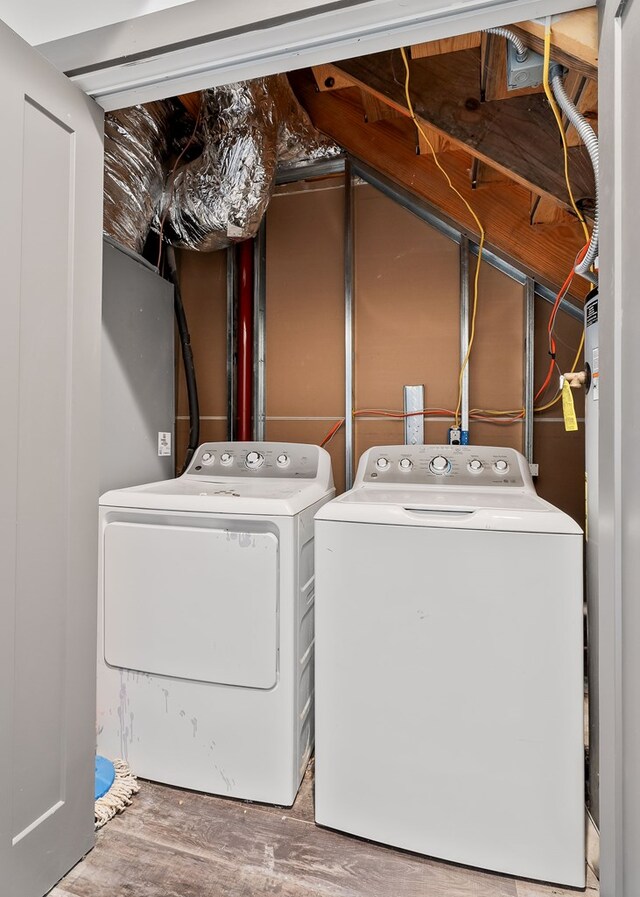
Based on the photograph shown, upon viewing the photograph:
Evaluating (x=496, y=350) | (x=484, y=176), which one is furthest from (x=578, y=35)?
(x=496, y=350)

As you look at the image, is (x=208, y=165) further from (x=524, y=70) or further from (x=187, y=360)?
(x=524, y=70)

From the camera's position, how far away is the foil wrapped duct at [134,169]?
1931 millimetres

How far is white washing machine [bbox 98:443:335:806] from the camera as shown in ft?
4.54

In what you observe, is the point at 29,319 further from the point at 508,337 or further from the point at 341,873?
the point at 508,337

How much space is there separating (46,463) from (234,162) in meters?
1.55

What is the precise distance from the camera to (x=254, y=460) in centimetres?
199

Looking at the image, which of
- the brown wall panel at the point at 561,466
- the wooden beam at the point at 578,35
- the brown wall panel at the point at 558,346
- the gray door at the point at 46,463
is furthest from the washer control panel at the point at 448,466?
the wooden beam at the point at 578,35

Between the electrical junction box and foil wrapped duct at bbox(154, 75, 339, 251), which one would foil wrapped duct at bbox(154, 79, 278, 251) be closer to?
foil wrapped duct at bbox(154, 75, 339, 251)

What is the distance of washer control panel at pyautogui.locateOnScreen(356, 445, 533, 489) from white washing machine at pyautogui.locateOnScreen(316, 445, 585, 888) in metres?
0.42

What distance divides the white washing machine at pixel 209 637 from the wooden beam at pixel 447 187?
55.7 inches

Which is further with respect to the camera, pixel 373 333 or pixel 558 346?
pixel 373 333

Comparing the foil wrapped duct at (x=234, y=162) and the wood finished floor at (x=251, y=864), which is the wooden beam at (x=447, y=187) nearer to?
the foil wrapped duct at (x=234, y=162)

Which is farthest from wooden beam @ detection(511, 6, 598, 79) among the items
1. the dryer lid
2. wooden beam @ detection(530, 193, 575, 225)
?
the dryer lid

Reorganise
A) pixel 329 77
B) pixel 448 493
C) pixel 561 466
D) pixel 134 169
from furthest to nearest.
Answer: pixel 561 466 < pixel 134 169 < pixel 329 77 < pixel 448 493
